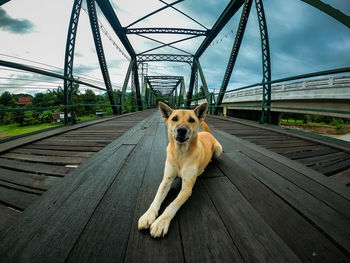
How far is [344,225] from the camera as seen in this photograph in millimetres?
892

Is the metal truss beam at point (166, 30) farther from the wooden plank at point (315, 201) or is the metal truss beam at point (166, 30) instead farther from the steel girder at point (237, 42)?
the wooden plank at point (315, 201)

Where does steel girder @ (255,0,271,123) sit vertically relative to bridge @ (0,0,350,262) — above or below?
above

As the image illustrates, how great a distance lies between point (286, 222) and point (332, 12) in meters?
3.43

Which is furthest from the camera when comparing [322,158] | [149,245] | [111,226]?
[322,158]

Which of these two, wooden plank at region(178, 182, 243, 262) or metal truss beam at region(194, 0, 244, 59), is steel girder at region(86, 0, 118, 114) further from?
metal truss beam at region(194, 0, 244, 59)

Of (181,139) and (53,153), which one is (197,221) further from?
(53,153)

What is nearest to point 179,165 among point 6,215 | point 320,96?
point 6,215

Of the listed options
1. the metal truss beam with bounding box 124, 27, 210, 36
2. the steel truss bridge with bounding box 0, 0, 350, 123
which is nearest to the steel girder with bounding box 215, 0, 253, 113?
the steel truss bridge with bounding box 0, 0, 350, 123

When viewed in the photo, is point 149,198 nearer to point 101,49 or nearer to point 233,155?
point 233,155

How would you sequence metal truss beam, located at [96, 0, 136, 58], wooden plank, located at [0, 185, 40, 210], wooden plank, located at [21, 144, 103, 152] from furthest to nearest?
metal truss beam, located at [96, 0, 136, 58] < wooden plank, located at [21, 144, 103, 152] < wooden plank, located at [0, 185, 40, 210]

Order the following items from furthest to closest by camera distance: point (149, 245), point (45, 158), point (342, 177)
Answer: point (45, 158) < point (342, 177) < point (149, 245)

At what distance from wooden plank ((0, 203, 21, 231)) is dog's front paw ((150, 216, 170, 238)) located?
0.95 meters

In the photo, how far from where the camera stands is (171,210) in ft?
3.19

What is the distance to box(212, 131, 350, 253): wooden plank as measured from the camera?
0.85 m
